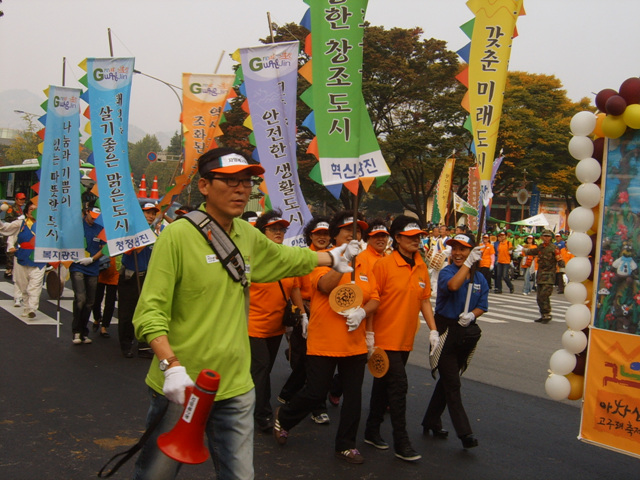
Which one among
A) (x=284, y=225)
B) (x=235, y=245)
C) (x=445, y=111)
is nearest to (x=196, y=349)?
(x=235, y=245)

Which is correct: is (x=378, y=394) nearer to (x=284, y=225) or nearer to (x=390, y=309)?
(x=390, y=309)

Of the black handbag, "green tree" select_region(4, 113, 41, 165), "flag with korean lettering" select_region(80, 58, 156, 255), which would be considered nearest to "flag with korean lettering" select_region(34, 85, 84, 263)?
"flag with korean lettering" select_region(80, 58, 156, 255)

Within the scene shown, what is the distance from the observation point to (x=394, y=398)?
513 cm

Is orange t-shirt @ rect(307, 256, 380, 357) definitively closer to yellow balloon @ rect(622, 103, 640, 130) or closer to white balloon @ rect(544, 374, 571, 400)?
white balloon @ rect(544, 374, 571, 400)

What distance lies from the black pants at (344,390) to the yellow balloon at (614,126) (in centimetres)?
251

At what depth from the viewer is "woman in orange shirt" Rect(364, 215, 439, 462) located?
5184 millimetres

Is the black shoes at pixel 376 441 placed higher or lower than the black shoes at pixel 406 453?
lower

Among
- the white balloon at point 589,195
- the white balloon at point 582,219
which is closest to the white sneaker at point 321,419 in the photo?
the white balloon at point 582,219

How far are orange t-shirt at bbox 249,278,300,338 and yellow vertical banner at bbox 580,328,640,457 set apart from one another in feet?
8.81

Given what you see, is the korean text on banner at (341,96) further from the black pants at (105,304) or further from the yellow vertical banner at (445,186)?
the yellow vertical banner at (445,186)

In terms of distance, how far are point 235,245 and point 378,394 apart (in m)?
2.84

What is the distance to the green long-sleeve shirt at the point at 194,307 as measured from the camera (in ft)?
9.12

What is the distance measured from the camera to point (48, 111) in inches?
361

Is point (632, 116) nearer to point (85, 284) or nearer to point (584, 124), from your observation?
point (584, 124)
